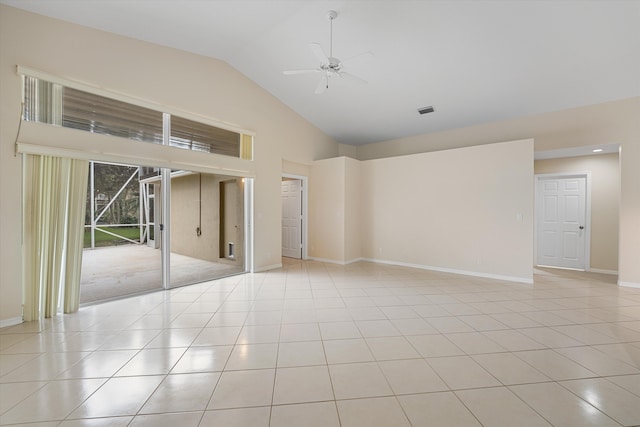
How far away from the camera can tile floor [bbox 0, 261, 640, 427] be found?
5.40ft

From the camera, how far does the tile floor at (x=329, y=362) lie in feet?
5.40

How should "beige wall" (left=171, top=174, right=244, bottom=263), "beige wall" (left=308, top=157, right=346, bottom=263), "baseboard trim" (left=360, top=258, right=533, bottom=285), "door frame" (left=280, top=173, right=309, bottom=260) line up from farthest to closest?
"door frame" (left=280, top=173, right=309, bottom=260) → "beige wall" (left=308, top=157, right=346, bottom=263) → "beige wall" (left=171, top=174, right=244, bottom=263) → "baseboard trim" (left=360, top=258, right=533, bottom=285)

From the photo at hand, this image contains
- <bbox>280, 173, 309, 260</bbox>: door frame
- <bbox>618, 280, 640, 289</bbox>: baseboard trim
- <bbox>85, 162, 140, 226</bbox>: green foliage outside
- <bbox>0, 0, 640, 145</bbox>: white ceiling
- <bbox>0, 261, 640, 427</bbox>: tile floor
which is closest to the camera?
<bbox>0, 261, 640, 427</bbox>: tile floor

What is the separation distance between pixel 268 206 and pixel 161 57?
120 inches

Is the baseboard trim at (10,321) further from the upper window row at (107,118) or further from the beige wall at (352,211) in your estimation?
the beige wall at (352,211)

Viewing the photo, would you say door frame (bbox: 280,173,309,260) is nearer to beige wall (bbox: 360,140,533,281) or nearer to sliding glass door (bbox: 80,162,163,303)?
beige wall (bbox: 360,140,533,281)

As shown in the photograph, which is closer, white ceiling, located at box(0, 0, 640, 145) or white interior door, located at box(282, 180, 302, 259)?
white ceiling, located at box(0, 0, 640, 145)

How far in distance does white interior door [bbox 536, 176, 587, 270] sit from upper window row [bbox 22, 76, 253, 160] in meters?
7.27

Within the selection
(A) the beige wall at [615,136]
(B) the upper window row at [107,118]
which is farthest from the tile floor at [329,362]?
(B) the upper window row at [107,118]

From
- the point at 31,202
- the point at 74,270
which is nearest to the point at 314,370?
the point at 74,270

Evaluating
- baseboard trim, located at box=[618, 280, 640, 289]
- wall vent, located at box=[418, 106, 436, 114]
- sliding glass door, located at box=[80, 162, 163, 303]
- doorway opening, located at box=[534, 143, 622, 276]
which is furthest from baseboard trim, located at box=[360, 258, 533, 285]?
sliding glass door, located at box=[80, 162, 163, 303]

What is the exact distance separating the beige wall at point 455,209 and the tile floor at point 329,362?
1323mm

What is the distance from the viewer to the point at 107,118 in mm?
3490

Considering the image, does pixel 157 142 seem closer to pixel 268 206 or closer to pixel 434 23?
pixel 268 206
